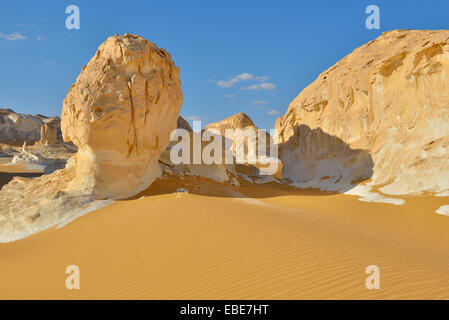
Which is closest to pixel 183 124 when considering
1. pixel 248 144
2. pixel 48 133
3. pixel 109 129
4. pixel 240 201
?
pixel 248 144

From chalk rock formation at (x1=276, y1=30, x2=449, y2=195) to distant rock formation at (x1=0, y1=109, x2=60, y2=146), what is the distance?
45.4 metres

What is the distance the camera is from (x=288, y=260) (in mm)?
4195

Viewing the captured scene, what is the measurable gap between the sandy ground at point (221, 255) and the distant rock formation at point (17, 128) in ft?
166

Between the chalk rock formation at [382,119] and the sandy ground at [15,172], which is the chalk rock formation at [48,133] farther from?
the chalk rock formation at [382,119]

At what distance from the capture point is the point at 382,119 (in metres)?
14.0

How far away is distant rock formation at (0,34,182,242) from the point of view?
28.3ft

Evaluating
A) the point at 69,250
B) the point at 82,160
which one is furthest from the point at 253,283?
the point at 82,160

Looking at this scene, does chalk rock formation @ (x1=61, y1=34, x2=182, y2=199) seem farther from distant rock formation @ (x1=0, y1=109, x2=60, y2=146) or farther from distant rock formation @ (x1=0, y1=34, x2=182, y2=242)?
distant rock formation @ (x1=0, y1=109, x2=60, y2=146)

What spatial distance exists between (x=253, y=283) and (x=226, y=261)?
0.75 metres

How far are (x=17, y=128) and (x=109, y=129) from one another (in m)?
54.1

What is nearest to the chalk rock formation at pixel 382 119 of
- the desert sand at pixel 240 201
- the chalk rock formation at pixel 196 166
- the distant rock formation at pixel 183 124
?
the desert sand at pixel 240 201

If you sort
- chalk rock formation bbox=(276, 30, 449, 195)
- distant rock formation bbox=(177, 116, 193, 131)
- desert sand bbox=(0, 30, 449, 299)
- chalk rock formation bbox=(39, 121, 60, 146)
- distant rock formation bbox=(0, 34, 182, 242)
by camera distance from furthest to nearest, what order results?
1. chalk rock formation bbox=(39, 121, 60, 146)
2. distant rock formation bbox=(177, 116, 193, 131)
3. chalk rock formation bbox=(276, 30, 449, 195)
4. distant rock formation bbox=(0, 34, 182, 242)
5. desert sand bbox=(0, 30, 449, 299)

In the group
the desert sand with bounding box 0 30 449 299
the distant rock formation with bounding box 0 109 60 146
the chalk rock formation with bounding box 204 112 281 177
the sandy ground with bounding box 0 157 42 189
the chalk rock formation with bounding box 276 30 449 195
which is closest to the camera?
the desert sand with bounding box 0 30 449 299

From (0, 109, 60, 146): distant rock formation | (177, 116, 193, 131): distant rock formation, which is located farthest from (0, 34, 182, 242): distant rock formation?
(0, 109, 60, 146): distant rock formation
